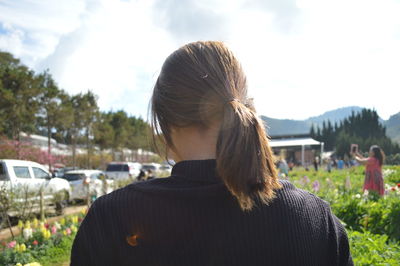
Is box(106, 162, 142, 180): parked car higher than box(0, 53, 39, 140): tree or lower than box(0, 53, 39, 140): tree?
lower

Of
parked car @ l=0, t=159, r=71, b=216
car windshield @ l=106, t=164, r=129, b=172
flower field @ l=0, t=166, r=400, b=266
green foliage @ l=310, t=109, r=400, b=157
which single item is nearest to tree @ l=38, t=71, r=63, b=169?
car windshield @ l=106, t=164, r=129, b=172

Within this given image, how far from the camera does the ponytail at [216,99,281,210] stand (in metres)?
0.94

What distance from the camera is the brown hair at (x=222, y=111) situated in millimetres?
947

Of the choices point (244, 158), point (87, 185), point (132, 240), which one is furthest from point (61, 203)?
point (244, 158)

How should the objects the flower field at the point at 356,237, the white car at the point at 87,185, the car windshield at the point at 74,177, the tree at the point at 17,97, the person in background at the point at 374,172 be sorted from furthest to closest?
the tree at the point at 17,97 → the car windshield at the point at 74,177 → the white car at the point at 87,185 → the person in background at the point at 374,172 → the flower field at the point at 356,237

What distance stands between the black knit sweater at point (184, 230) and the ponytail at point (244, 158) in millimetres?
40

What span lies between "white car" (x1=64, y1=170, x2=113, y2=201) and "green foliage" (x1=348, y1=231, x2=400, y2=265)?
25.2 ft

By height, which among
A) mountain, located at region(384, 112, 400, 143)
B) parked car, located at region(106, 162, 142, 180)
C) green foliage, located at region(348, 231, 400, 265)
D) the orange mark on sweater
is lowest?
parked car, located at region(106, 162, 142, 180)

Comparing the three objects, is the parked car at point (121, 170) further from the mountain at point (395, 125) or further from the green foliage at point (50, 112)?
the mountain at point (395, 125)

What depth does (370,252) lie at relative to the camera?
7.30 feet

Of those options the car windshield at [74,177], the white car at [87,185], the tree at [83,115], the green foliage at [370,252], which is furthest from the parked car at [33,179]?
the tree at [83,115]

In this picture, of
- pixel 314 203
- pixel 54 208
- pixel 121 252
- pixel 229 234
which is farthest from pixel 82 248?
pixel 54 208

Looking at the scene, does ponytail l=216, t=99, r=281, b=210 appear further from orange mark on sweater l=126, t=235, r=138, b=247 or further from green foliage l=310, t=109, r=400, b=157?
green foliage l=310, t=109, r=400, b=157

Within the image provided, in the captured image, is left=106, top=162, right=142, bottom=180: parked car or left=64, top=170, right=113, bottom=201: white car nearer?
left=64, top=170, right=113, bottom=201: white car
